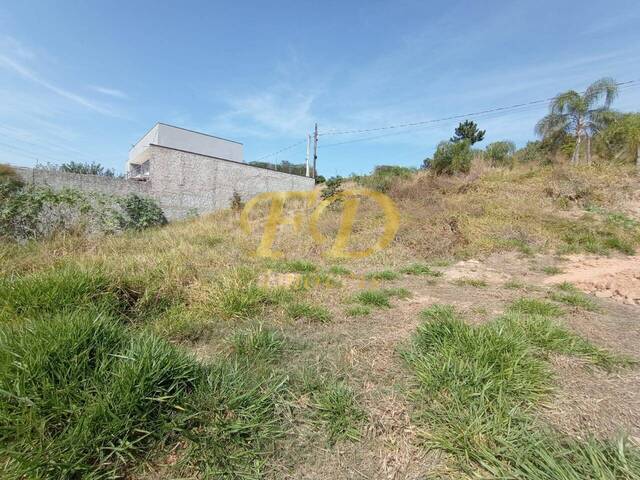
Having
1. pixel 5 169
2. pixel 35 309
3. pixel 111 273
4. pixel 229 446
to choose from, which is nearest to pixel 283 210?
pixel 5 169

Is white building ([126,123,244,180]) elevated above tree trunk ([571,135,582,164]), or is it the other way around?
white building ([126,123,244,180])

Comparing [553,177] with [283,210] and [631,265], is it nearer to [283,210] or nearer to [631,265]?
[631,265]

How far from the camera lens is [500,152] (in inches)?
585

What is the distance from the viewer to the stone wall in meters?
7.35

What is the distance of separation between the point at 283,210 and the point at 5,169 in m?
7.49

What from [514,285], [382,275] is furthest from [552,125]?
[382,275]

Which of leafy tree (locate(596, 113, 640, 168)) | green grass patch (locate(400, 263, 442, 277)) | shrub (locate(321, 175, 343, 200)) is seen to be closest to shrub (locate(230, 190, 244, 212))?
shrub (locate(321, 175, 343, 200))

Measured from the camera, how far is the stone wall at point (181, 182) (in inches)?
289

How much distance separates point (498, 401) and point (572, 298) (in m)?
2.64

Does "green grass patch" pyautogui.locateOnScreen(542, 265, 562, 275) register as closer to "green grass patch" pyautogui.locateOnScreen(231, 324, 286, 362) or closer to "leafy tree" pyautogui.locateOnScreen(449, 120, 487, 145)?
"green grass patch" pyautogui.locateOnScreen(231, 324, 286, 362)

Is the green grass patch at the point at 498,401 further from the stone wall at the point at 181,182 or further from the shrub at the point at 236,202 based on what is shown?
the shrub at the point at 236,202

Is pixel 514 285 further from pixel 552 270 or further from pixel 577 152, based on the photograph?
pixel 577 152

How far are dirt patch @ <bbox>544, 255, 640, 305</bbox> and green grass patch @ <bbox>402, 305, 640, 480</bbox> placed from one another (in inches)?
80.4

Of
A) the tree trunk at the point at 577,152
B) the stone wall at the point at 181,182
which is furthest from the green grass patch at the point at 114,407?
the tree trunk at the point at 577,152
